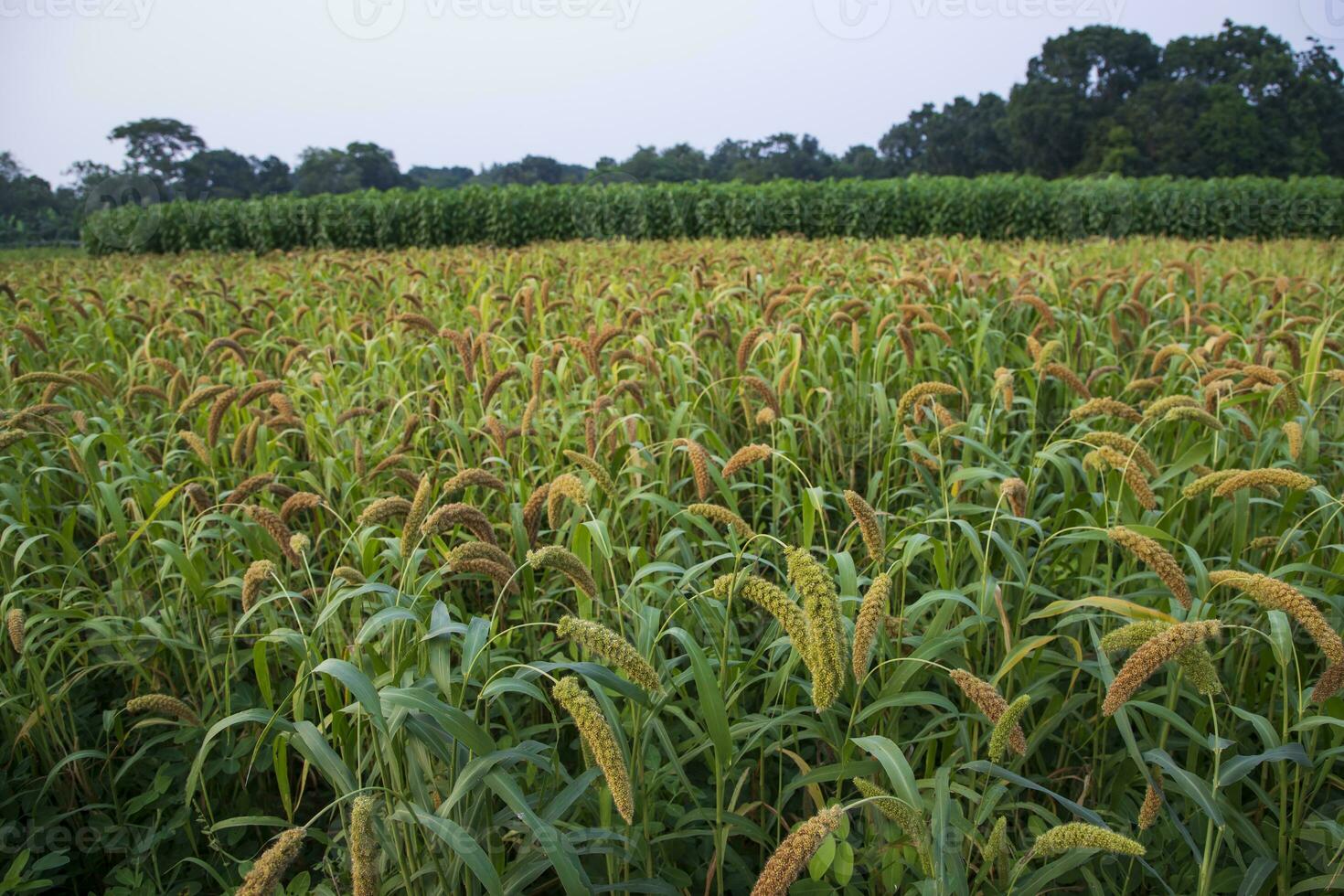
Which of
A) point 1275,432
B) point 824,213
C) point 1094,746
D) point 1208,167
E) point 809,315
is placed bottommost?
point 1094,746

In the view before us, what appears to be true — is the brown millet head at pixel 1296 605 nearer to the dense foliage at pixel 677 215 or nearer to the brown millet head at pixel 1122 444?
the brown millet head at pixel 1122 444

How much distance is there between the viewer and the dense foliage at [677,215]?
1909 cm

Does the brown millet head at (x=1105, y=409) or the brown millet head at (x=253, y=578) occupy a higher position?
the brown millet head at (x=1105, y=409)

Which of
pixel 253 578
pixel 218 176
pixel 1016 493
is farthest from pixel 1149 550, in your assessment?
pixel 218 176

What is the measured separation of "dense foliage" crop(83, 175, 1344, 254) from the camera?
19.1 m

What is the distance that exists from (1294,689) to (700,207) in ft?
60.4

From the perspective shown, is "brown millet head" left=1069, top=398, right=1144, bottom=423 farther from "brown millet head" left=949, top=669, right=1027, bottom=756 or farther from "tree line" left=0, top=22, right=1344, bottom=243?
"tree line" left=0, top=22, right=1344, bottom=243

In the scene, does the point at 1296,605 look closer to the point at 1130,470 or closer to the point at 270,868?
the point at 1130,470

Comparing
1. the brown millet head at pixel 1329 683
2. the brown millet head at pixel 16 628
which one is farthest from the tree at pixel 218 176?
the brown millet head at pixel 1329 683

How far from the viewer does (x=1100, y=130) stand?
54.2m

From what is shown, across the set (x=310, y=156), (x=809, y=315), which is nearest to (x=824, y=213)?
(x=809, y=315)

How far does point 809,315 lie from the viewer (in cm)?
451

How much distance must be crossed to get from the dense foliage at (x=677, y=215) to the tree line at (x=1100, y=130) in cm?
502

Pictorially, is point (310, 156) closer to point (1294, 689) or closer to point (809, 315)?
point (809, 315)
